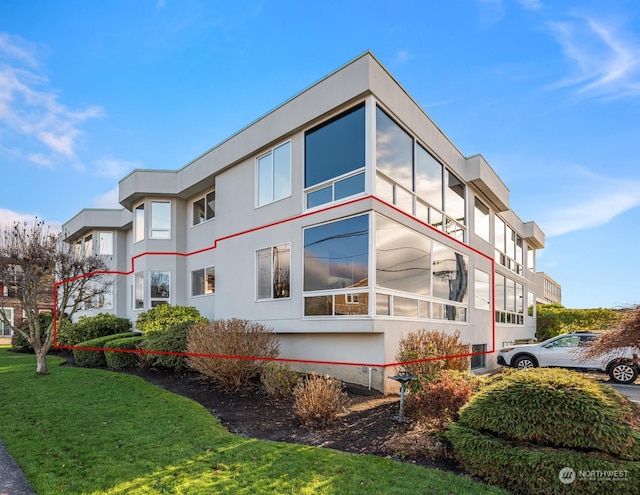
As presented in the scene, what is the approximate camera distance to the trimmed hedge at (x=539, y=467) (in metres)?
4.73

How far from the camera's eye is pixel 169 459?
232 inches

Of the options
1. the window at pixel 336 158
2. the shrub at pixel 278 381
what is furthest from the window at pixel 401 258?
the shrub at pixel 278 381

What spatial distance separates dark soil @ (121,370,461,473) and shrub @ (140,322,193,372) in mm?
1033

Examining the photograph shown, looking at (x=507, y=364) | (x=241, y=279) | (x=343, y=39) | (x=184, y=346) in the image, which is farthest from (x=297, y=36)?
(x=507, y=364)

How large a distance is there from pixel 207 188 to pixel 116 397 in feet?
30.8

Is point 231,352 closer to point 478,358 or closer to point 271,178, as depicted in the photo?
point 271,178

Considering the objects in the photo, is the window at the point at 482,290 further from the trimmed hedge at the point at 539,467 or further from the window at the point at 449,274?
the trimmed hedge at the point at 539,467

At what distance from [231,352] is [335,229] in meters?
3.95

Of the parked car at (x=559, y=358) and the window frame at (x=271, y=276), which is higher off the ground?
the window frame at (x=271, y=276)

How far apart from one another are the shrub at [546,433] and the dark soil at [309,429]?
542mm

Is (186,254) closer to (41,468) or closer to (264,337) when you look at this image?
(264,337)

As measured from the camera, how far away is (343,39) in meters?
11.5

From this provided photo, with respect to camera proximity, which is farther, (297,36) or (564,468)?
(297,36)

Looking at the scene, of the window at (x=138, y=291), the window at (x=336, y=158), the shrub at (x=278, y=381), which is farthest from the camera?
the window at (x=138, y=291)
